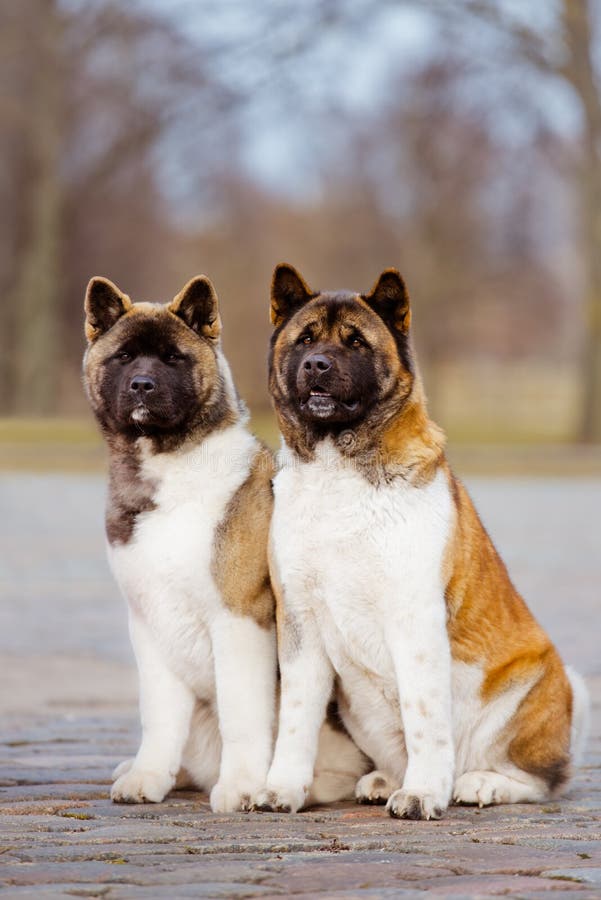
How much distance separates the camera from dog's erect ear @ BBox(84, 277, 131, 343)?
552 cm

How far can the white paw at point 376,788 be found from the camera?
17.0 feet

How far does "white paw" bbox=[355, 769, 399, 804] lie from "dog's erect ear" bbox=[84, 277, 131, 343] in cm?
190

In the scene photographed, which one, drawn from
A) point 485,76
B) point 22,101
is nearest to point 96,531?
point 485,76

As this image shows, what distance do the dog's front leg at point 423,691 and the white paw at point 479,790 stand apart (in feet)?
0.69

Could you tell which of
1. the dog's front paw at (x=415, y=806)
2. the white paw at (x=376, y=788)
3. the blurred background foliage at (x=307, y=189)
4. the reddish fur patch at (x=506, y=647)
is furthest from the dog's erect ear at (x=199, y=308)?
the blurred background foliage at (x=307, y=189)

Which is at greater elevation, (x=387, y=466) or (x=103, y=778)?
(x=387, y=466)

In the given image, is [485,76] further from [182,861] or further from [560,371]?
[560,371]

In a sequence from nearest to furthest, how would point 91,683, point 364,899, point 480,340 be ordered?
point 364,899 → point 91,683 → point 480,340

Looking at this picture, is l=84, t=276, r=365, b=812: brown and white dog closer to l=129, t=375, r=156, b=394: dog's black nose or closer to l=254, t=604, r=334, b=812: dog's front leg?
l=129, t=375, r=156, b=394: dog's black nose

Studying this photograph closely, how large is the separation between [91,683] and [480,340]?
49.2 metres

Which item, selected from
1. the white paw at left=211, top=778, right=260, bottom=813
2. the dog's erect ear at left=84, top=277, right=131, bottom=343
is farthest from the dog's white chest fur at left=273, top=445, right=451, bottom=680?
the dog's erect ear at left=84, top=277, right=131, bottom=343

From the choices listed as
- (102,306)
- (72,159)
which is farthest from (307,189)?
(102,306)

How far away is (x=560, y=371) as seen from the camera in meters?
67.0

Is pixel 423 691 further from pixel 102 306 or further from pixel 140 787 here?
pixel 102 306
